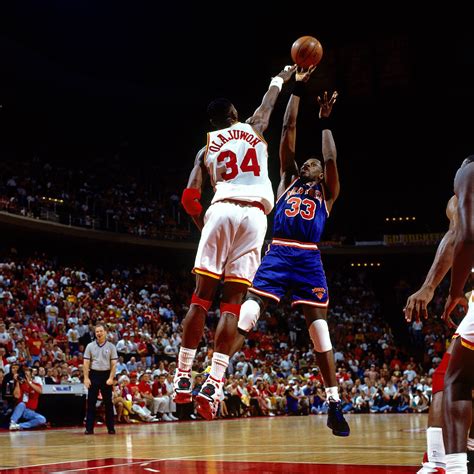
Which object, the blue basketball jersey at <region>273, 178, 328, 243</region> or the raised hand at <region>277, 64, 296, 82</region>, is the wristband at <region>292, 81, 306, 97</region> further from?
the blue basketball jersey at <region>273, 178, 328, 243</region>

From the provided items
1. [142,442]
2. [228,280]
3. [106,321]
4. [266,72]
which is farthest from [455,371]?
[266,72]

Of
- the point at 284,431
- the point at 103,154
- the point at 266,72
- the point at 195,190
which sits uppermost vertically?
the point at 266,72

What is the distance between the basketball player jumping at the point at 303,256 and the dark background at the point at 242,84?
67.4 ft

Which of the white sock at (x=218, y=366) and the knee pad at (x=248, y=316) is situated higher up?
the knee pad at (x=248, y=316)

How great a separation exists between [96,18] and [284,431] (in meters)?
19.2

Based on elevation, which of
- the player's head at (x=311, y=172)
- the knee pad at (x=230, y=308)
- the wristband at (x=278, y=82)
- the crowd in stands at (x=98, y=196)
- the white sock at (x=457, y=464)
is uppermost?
the crowd in stands at (x=98, y=196)

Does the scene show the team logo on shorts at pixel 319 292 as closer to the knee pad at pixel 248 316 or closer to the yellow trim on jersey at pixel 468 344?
the knee pad at pixel 248 316

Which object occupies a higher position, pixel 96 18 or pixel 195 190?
pixel 96 18

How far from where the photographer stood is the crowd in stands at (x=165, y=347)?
15.0 meters

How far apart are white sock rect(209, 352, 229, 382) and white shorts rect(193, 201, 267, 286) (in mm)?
525

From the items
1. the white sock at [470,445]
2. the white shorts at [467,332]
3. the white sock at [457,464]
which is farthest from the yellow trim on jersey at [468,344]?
the white sock at [470,445]

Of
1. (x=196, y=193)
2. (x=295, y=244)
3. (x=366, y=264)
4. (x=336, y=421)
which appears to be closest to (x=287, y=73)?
(x=295, y=244)

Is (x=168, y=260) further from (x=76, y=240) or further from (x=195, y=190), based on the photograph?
(x=195, y=190)

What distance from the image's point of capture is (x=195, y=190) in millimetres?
4930
